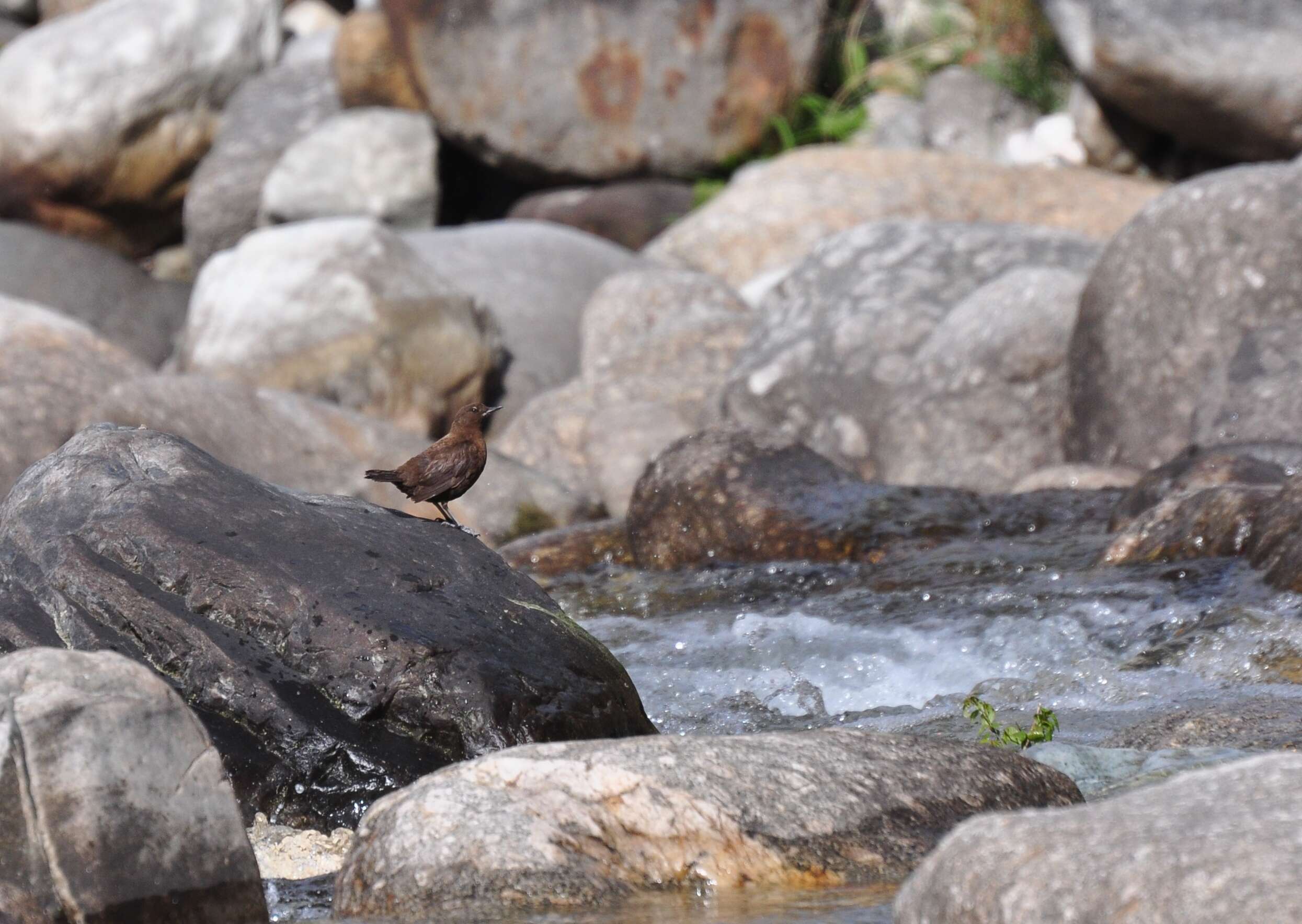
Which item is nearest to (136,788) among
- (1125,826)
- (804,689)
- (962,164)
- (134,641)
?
(134,641)

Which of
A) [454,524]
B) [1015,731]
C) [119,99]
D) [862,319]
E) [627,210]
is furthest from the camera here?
[119,99]

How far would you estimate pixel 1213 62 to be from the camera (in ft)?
41.5

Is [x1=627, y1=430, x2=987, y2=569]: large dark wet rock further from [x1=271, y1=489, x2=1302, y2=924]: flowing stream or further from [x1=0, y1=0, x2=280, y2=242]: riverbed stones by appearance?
[x1=0, y1=0, x2=280, y2=242]: riverbed stones

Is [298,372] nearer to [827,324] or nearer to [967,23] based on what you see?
[827,324]

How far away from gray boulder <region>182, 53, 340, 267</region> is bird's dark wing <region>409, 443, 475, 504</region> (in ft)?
38.0

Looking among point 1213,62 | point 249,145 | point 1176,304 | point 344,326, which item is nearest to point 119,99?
point 249,145

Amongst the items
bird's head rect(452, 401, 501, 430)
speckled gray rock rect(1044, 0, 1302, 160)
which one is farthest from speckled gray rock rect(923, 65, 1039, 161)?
bird's head rect(452, 401, 501, 430)

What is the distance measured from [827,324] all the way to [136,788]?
24.5 ft

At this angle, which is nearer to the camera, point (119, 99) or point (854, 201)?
point (854, 201)

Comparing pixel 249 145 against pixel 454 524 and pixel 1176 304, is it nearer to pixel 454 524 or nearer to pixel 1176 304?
pixel 1176 304

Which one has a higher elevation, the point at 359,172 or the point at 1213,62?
the point at 1213,62

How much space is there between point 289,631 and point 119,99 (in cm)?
1397

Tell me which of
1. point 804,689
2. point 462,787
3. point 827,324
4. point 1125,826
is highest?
point 1125,826

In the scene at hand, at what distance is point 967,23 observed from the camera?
16391mm
